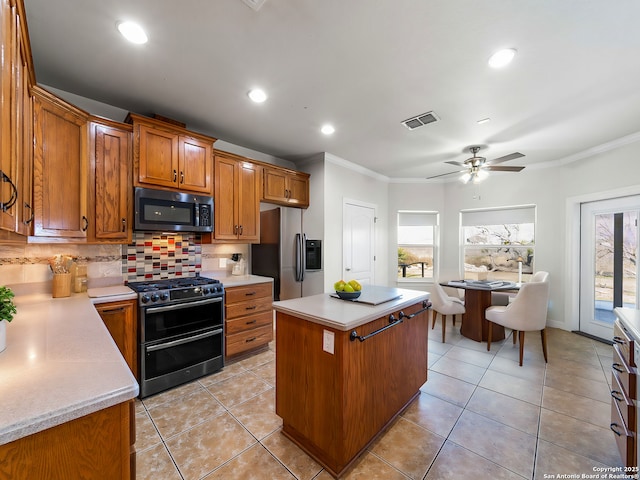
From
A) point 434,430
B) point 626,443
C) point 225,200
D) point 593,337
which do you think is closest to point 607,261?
point 593,337

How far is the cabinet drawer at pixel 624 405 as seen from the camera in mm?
1392

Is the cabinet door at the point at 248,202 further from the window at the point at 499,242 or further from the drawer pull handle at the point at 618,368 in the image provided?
the window at the point at 499,242

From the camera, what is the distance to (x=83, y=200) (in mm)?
2148

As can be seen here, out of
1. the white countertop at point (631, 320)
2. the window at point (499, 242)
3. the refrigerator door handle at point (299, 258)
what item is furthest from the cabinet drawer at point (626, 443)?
the refrigerator door handle at point (299, 258)

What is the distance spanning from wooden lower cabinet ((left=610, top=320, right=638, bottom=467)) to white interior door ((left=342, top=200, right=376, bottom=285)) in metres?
3.03

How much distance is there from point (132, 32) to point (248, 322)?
270 centimetres

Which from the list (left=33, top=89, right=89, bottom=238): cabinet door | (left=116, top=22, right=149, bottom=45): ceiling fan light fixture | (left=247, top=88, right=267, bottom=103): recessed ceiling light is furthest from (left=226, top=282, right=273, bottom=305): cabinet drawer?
(left=116, top=22, right=149, bottom=45): ceiling fan light fixture

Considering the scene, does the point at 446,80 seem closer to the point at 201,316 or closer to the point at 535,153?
the point at 535,153

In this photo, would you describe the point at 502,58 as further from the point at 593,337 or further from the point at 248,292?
the point at 593,337

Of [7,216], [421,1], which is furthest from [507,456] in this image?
[7,216]

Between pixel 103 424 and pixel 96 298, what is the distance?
1.72m

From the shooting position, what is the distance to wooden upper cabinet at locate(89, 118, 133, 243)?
2.25 meters

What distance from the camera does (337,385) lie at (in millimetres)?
1509

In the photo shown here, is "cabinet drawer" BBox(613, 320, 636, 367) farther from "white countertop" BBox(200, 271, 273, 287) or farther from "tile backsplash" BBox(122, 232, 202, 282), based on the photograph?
"tile backsplash" BBox(122, 232, 202, 282)
